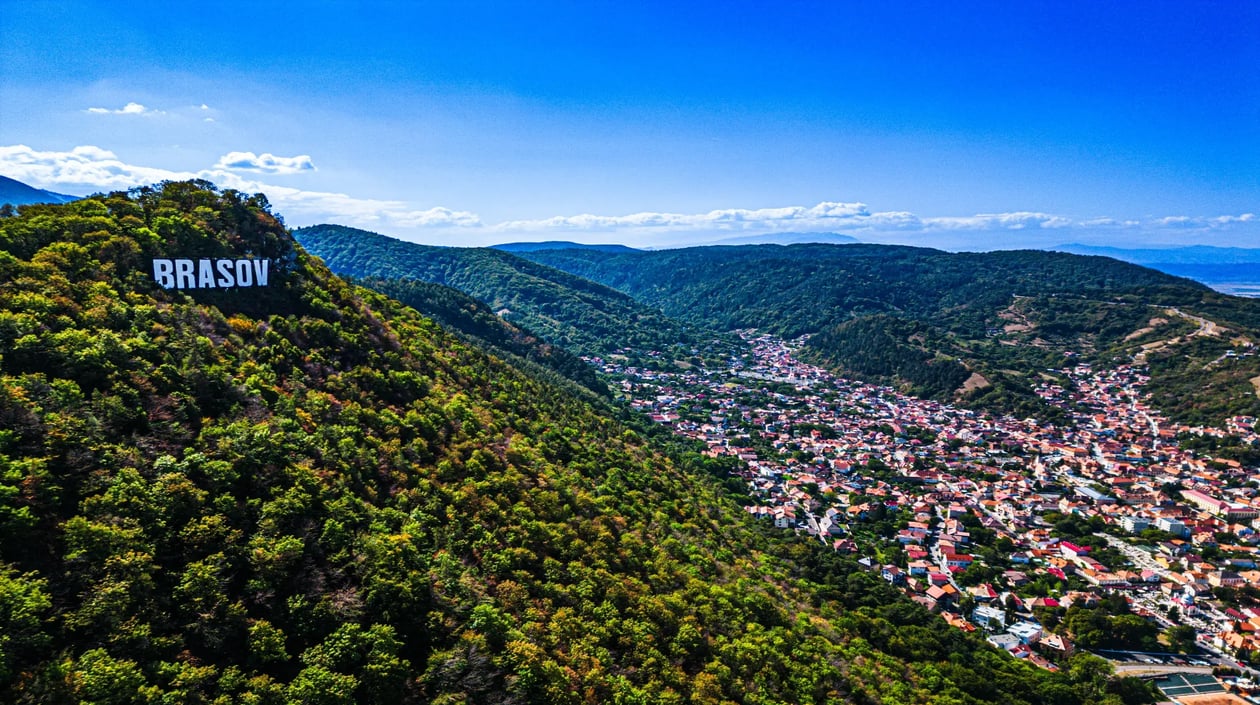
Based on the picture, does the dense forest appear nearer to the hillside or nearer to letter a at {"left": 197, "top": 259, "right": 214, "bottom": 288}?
letter a at {"left": 197, "top": 259, "right": 214, "bottom": 288}

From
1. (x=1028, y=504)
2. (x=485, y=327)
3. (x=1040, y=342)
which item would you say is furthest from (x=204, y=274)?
(x=1040, y=342)

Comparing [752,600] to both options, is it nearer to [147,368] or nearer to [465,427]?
[465,427]

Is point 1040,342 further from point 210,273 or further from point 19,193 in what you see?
point 19,193

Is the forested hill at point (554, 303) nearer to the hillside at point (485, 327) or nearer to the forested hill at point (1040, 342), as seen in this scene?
the hillside at point (485, 327)

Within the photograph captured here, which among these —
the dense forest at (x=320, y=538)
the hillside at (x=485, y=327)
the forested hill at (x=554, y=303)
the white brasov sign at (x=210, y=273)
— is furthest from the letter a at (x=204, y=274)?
the forested hill at (x=554, y=303)

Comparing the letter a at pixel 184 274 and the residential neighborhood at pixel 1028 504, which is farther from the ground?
the letter a at pixel 184 274

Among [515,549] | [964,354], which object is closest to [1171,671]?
[515,549]
